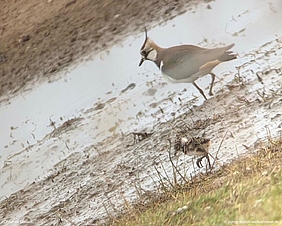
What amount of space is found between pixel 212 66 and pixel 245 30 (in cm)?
23

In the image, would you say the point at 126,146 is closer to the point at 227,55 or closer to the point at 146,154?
the point at 146,154

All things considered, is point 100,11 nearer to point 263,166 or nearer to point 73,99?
point 73,99

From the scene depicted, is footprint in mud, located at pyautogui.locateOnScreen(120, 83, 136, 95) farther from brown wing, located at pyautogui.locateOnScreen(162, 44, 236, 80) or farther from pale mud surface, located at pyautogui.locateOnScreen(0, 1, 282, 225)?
brown wing, located at pyautogui.locateOnScreen(162, 44, 236, 80)

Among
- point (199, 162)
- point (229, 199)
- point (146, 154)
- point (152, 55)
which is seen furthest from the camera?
point (152, 55)

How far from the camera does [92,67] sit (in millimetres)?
1827

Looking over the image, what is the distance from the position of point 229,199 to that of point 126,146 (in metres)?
0.61

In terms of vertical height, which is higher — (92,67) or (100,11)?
(100,11)

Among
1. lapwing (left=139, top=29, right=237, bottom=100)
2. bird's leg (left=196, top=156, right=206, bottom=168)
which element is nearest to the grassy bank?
bird's leg (left=196, top=156, right=206, bottom=168)

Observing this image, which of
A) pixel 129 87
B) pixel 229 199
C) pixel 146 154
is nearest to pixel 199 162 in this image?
pixel 146 154

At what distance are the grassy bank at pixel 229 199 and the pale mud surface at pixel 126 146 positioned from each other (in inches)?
5.1

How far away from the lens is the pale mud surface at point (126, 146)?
1438 mm

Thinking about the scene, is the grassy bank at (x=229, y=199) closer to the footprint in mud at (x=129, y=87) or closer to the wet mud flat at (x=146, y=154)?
the wet mud flat at (x=146, y=154)

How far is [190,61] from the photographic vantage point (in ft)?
5.23

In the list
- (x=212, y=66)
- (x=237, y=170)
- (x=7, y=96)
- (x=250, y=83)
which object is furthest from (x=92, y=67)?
(x=237, y=170)
